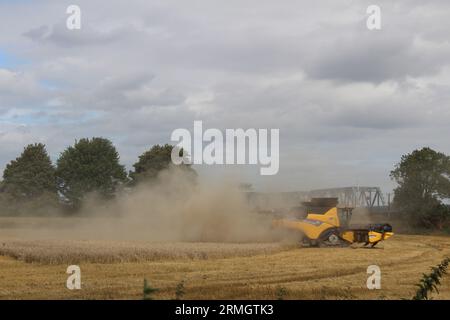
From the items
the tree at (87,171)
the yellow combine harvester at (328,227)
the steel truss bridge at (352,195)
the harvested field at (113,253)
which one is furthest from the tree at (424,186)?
the tree at (87,171)

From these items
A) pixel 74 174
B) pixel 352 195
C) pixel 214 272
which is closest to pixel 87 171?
pixel 74 174

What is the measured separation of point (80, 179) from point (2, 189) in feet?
38.4

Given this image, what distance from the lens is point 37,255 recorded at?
23.1m

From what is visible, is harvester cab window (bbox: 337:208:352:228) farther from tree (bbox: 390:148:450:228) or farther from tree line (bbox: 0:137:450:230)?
tree line (bbox: 0:137:450:230)

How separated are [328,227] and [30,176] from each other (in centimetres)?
6151

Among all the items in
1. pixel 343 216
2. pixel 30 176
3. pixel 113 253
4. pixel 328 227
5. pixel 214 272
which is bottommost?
pixel 214 272

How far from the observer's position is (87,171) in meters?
82.7

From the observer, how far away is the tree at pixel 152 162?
80875mm

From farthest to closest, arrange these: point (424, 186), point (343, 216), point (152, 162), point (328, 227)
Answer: point (152, 162) < point (424, 186) < point (343, 216) < point (328, 227)

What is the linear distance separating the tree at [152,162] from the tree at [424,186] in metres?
31.0

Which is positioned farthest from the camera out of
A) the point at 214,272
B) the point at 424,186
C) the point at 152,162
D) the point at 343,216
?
the point at 152,162

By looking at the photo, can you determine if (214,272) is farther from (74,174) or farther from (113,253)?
(74,174)

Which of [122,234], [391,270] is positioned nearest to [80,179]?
[122,234]
